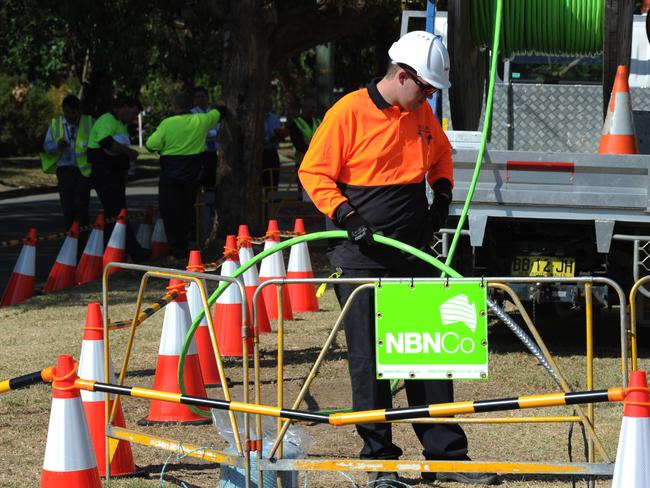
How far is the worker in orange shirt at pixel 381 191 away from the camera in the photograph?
6043 mm

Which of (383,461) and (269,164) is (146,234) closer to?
(269,164)

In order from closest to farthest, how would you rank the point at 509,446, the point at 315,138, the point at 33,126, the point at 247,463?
the point at 247,463 < the point at 315,138 < the point at 509,446 < the point at 33,126

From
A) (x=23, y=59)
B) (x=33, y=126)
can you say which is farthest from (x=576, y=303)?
(x=33, y=126)

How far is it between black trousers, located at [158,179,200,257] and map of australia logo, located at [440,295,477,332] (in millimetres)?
9977

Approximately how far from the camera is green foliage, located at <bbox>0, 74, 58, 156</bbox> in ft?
142

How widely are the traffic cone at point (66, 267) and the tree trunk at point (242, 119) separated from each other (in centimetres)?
346

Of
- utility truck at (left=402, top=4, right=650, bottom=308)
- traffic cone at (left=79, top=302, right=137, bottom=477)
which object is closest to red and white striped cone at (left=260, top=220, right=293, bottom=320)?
utility truck at (left=402, top=4, right=650, bottom=308)

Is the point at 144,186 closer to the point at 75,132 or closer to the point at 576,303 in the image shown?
the point at 75,132

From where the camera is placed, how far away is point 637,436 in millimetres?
4465

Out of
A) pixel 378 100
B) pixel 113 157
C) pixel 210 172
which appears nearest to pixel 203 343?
pixel 378 100

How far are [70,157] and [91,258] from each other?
5.18 ft

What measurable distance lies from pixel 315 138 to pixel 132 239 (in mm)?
9443

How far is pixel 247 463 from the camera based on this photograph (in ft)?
17.8

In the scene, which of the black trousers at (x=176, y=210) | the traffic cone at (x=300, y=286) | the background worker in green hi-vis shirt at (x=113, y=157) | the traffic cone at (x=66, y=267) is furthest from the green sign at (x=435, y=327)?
the black trousers at (x=176, y=210)
